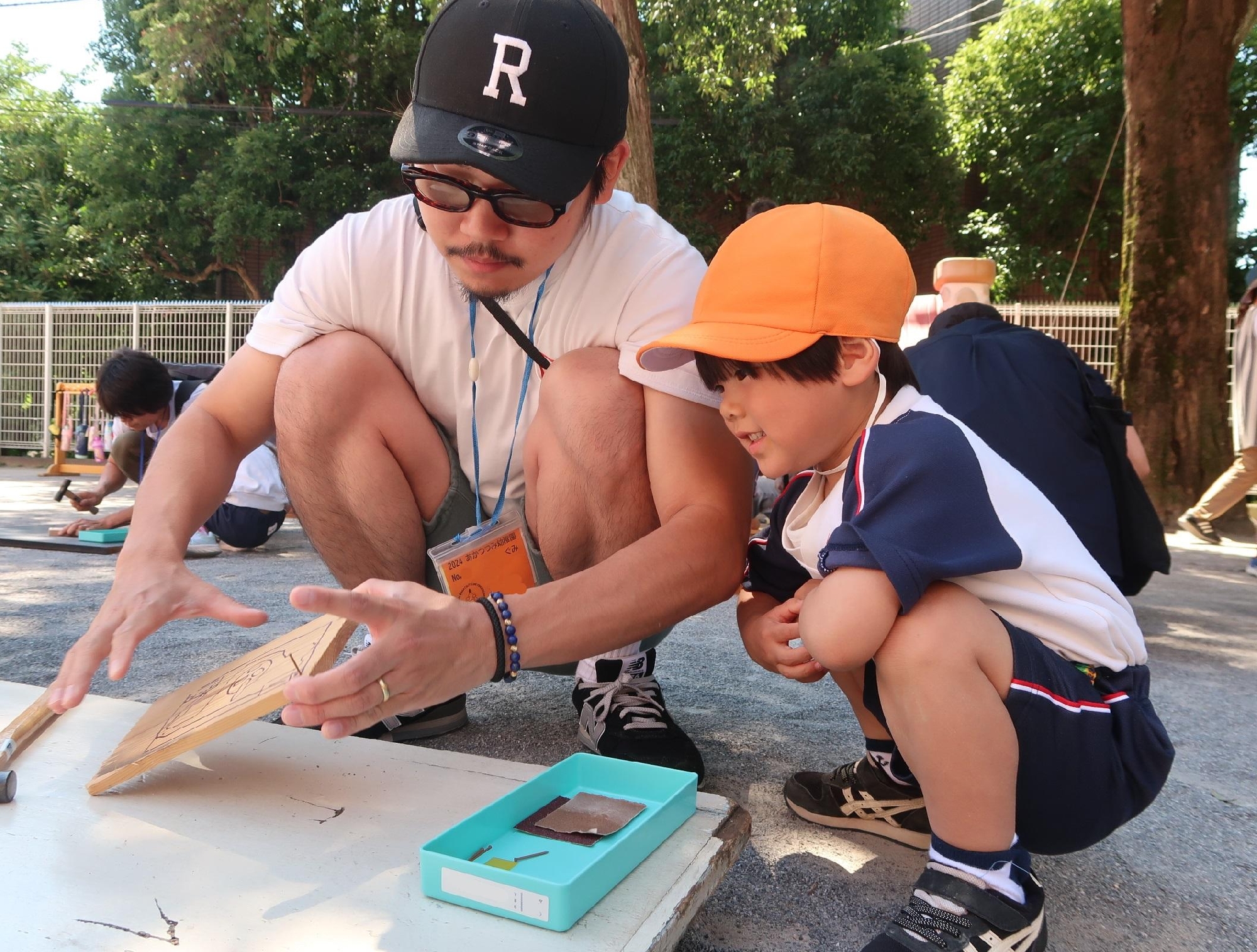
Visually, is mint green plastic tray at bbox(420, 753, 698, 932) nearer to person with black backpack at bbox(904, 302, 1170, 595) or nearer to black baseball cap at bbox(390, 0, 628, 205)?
black baseball cap at bbox(390, 0, 628, 205)

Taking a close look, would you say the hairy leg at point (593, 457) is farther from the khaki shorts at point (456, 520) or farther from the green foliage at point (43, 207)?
the green foliage at point (43, 207)

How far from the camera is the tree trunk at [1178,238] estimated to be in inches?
228

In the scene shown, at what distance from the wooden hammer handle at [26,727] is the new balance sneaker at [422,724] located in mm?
569

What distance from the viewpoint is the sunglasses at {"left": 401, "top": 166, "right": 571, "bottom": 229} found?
62.0 inches

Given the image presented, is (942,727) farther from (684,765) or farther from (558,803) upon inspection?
(684,765)

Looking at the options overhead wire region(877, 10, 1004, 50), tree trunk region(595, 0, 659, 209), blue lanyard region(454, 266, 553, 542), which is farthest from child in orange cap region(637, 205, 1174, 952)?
overhead wire region(877, 10, 1004, 50)

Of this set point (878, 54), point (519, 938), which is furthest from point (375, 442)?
point (878, 54)

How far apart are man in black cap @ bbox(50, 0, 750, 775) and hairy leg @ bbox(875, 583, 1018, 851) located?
431mm

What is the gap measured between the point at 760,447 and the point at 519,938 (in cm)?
72

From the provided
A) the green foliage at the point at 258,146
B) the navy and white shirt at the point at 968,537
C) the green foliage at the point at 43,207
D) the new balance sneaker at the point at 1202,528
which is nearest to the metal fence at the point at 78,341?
the green foliage at the point at 258,146

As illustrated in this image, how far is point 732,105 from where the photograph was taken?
14727mm

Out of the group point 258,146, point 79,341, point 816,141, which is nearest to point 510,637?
point 79,341

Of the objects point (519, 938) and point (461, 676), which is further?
point (461, 676)

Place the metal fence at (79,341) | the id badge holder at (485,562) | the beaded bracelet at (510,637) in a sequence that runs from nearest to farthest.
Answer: the beaded bracelet at (510,637) < the id badge holder at (485,562) < the metal fence at (79,341)
